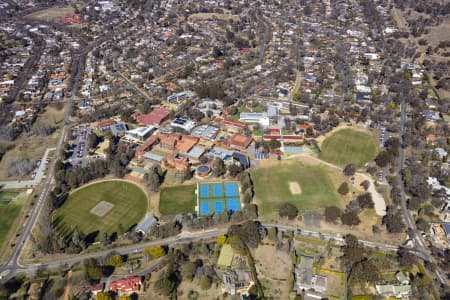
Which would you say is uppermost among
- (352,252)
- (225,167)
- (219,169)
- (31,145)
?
(352,252)

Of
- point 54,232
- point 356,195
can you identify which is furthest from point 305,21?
point 54,232

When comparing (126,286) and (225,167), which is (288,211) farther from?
(126,286)

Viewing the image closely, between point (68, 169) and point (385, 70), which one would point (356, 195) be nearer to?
point (68, 169)

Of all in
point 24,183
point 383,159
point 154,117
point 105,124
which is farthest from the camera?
point 154,117

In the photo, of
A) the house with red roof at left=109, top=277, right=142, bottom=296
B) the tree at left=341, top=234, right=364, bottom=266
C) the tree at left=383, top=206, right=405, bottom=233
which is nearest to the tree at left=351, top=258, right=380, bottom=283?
the tree at left=341, top=234, right=364, bottom=266

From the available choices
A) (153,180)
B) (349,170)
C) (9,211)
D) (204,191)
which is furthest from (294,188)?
(9,211)
